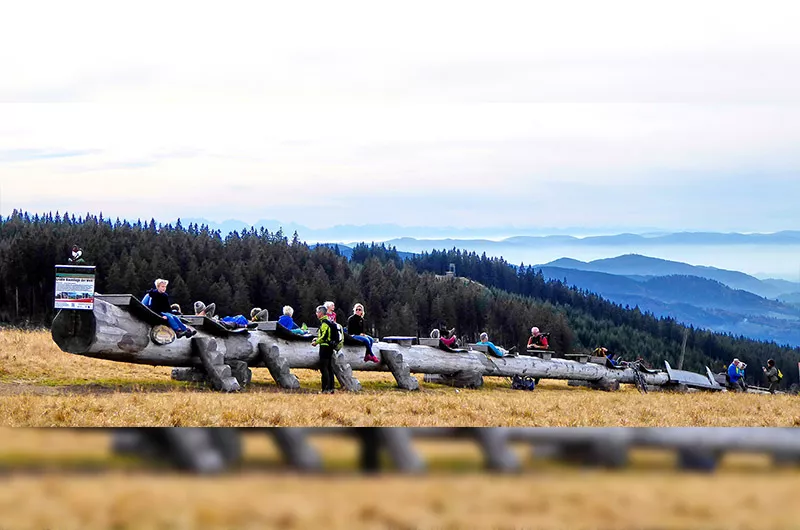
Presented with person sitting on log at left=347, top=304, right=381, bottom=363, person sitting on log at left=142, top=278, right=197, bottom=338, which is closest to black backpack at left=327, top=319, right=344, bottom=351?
person sitting on log at left=347, top=304, right=381, bottom=363

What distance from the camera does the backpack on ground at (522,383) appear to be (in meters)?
28.9

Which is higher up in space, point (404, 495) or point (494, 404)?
point (404, 495)

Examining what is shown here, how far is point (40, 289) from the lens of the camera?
9981cm

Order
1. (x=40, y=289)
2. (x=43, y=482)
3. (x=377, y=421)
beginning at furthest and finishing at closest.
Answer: (x=40, y=289) < (x=377, y=421) < (x=43, y=482)

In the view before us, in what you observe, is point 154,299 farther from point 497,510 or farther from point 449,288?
point 449,288

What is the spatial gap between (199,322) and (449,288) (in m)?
128

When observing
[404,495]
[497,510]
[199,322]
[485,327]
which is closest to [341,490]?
[404,495]

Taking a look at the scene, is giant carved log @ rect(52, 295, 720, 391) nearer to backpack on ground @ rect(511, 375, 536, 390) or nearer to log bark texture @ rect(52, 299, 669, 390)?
log bark texture @ rect(52, 299, 669, 390)

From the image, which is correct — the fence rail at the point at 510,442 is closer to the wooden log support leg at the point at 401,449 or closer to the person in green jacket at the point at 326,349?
the wooden log support leg at the point at 401,449

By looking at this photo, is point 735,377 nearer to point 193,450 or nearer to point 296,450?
point 296,450

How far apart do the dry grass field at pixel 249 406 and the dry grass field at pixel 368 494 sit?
28.7ft

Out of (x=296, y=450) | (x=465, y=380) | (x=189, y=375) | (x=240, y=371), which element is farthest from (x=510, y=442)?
(x=465, y=380)

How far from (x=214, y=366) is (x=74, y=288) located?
4.20 metres

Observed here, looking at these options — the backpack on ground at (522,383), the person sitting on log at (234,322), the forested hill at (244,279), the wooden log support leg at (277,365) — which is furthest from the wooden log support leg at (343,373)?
the forested hill at (244,279)
